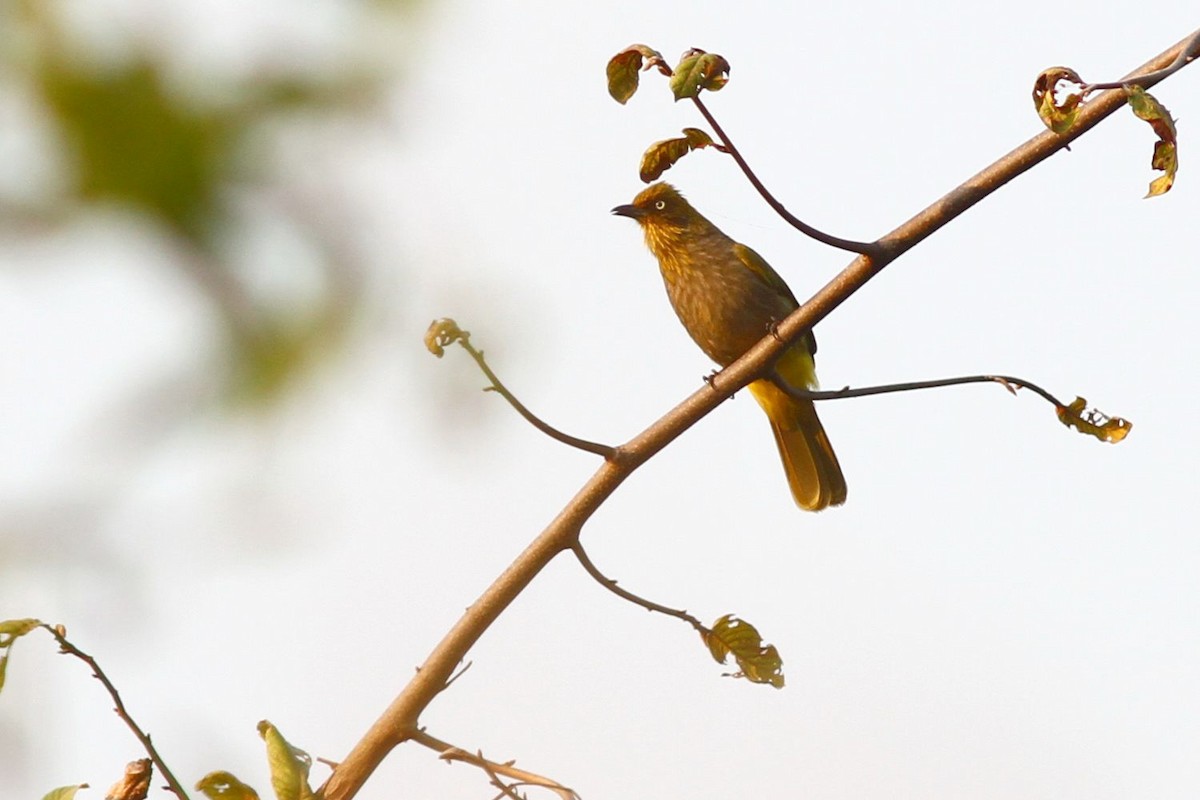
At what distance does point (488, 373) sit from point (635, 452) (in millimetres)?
451

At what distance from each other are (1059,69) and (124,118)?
1.70m

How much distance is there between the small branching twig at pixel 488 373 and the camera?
218cm

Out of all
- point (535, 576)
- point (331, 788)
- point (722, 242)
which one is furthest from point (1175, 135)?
point (722, 242)

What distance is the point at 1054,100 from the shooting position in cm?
249

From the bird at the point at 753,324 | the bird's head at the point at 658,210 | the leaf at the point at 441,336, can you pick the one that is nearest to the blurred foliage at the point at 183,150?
the leaf at the point at 441,336

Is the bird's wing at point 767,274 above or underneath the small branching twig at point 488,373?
above

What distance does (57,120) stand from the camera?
139cm

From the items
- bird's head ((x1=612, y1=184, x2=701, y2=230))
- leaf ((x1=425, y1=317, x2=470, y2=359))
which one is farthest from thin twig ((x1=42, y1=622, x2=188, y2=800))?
bird's head ((x1=612, y1=184, x2=701, y2=230))

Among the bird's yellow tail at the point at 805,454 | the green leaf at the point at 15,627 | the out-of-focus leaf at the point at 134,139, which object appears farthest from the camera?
the bird's yellow tail at the point at 805,454

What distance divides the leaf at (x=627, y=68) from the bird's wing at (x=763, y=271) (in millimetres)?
3850

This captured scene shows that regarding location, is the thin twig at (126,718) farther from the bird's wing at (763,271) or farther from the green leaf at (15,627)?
the bird's wing at (763,271)

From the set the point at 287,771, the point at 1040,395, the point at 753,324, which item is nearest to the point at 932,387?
the point at 1040,395

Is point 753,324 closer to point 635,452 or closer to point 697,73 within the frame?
point 635,452

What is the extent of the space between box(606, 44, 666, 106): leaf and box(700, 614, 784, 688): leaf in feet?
3.70
